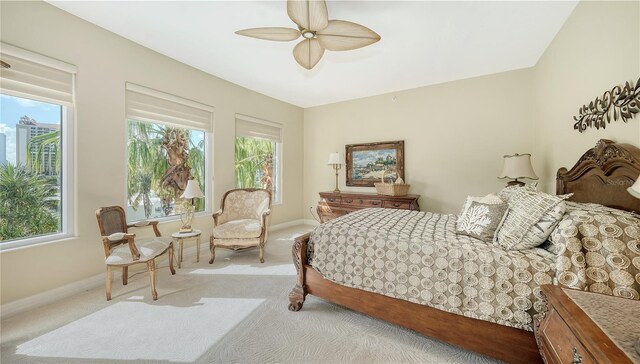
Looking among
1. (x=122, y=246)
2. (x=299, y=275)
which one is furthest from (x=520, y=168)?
(x=122, y=246)

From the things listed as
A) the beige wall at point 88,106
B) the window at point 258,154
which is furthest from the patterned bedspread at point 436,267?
the window at point 258,154

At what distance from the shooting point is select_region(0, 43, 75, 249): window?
2.16 metres

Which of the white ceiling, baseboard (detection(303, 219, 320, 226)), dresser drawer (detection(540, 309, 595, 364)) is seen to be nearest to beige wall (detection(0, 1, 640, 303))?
the white ceiling

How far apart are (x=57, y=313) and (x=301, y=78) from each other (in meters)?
3.92

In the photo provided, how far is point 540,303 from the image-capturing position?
4.41 feet

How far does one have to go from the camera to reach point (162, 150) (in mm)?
3418

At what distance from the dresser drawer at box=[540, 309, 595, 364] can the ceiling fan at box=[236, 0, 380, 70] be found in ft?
7.18

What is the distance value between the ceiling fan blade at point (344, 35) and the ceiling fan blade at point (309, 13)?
79mm

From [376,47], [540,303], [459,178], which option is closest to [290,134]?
[376,47]

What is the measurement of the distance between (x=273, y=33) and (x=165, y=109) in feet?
6.62

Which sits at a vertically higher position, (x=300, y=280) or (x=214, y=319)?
(x=300, y=280)

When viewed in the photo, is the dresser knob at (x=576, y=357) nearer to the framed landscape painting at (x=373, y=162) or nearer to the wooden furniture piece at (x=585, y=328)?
the wooden furniture piece at (x=585, y=328)

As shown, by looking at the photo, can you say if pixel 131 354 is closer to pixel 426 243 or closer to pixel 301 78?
pixel 426 243

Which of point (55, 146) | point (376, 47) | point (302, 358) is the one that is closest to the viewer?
point (302, 358)
